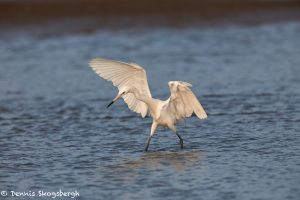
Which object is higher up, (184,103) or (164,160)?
(184,103)

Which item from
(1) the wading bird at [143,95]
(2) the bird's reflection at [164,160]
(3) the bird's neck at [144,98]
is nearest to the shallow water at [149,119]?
(2) the bird's reflection at [164,160]

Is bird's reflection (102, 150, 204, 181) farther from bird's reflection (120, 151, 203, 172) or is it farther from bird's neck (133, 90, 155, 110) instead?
bird's neck (133, 90, 155, 110)

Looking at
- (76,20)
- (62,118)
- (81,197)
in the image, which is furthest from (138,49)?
(81,197)

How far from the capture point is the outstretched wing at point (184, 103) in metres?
9.54

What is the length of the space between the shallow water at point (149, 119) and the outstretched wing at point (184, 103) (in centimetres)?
45

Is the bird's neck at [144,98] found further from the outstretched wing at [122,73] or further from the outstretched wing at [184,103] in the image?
the outstretched wing at [184,103]

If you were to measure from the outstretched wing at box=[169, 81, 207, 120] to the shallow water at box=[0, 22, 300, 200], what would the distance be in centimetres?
45

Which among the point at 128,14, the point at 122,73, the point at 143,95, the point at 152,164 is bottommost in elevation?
the point at 152,164

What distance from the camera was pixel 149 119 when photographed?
1217cm

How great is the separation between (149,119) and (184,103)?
2339 millimetres

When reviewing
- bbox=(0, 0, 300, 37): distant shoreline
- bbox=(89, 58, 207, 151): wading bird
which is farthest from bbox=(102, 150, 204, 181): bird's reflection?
bbox=(0, 0, 300, 37): distant shoreline

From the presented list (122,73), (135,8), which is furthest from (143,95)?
(135,8)

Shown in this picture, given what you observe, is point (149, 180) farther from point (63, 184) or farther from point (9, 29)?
point (9, 29)

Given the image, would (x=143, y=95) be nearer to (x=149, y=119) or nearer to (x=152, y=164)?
(x=152, y=164)
